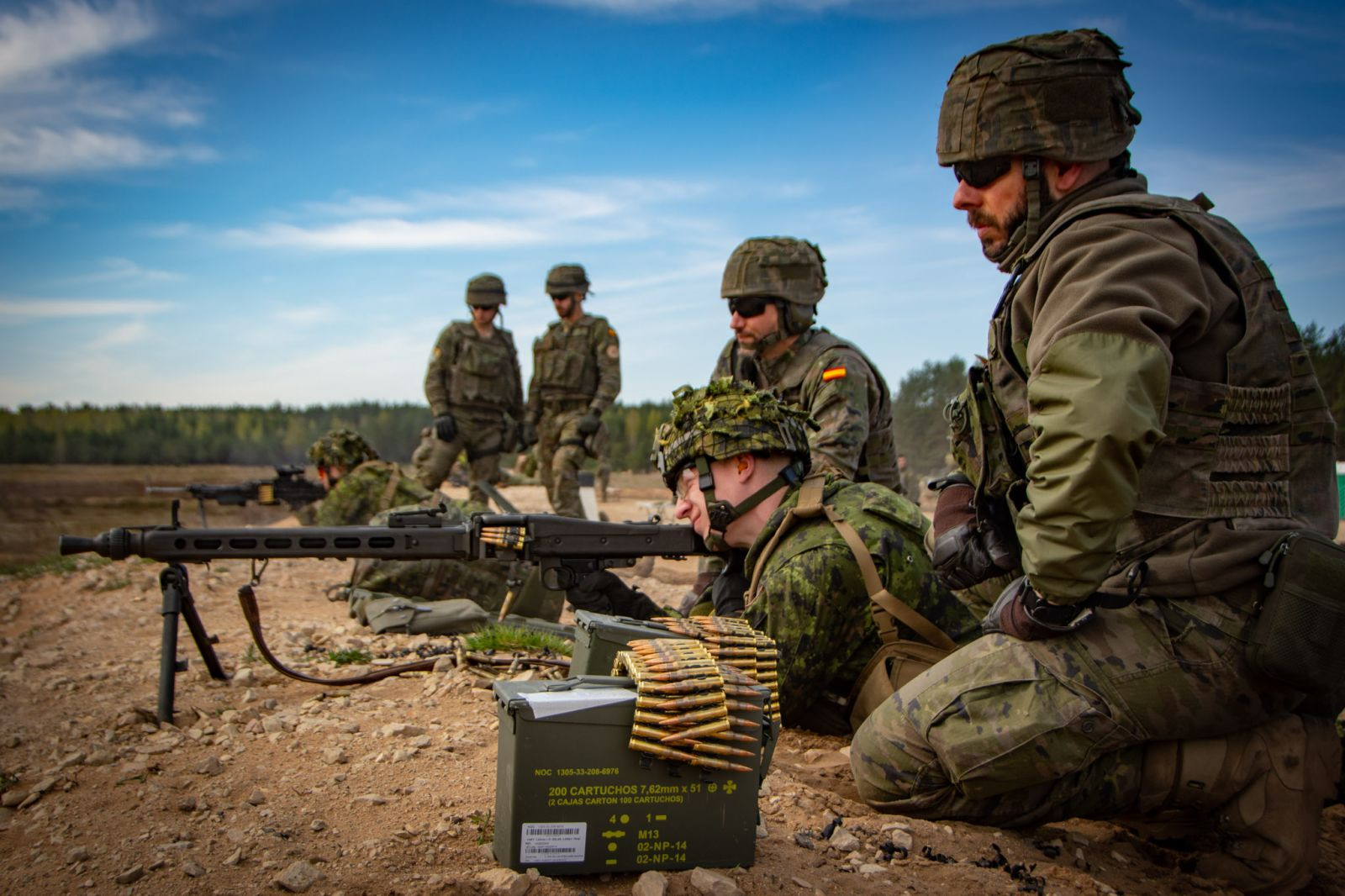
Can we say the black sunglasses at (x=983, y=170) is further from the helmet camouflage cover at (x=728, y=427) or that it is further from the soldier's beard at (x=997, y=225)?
the helmet camouflage cover at (x=728, y=427)

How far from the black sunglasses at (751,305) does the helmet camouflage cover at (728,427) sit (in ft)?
7.92

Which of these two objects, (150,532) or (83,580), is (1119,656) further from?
(83,580)

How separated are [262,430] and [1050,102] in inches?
1558

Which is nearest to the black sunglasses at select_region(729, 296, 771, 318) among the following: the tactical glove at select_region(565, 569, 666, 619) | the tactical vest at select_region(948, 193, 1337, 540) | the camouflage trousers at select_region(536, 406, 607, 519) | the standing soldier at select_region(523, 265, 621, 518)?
the tactical glove at select_region(565, 569, 666, 619)

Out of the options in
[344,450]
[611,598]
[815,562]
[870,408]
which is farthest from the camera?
[344,450]

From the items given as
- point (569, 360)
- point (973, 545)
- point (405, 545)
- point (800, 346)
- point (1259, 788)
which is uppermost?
point (569, 360)

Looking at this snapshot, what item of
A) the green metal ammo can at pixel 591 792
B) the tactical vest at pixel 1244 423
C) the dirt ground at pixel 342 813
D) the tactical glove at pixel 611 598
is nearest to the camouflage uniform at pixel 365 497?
the dirt ground at pixel 342 813

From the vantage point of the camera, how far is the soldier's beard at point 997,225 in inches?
133

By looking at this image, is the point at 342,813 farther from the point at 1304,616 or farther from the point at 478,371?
the point at 478,371

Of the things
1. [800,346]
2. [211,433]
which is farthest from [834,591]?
[211,433]

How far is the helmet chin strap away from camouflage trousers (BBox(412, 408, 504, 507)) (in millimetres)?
8226

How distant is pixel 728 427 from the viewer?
4.16m

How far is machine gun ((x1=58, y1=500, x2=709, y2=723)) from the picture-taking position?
16.3 ft

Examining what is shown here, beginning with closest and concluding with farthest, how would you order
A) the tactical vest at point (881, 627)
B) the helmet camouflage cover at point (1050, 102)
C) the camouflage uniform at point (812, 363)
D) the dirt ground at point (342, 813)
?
the dirt ground at point (342, 813), the helmet camouflage cover at point (1050, 102), the tactical vest at point (881, 627), the camouflage uniform at point (812, 363)
